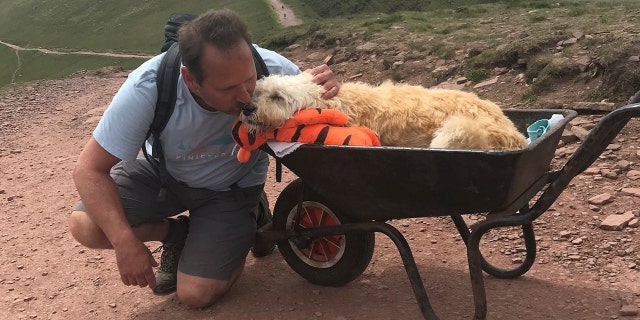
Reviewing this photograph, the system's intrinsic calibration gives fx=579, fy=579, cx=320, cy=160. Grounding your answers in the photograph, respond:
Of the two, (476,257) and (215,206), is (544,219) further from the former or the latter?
(215,206)

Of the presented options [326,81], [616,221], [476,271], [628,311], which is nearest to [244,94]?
[326,81]

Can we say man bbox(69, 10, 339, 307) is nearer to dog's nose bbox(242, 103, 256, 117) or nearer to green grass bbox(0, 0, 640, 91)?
dog's nose bbox(242, 103, 256, 117)

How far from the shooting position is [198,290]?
3525 millimetres

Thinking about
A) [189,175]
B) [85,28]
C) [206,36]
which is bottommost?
[85,28]

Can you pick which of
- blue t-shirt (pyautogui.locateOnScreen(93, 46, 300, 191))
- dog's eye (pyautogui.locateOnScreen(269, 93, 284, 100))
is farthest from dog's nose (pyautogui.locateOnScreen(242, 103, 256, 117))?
blue t-shirt (pyautogui.locateOnScreen(93, 46, 300, 191))

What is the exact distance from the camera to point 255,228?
383 centimetres

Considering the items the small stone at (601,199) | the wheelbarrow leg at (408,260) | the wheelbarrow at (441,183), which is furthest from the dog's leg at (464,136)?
the small stone at (601,199)

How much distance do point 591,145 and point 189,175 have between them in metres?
2.27

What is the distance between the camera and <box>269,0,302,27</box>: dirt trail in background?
26.9 metres

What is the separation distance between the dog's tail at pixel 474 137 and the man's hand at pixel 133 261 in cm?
170

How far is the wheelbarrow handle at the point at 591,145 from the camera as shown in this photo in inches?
91.0

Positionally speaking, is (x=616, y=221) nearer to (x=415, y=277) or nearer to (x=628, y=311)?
(x=628, y=311)

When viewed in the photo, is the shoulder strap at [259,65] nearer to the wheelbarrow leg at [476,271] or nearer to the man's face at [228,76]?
the man's face at [228,76]

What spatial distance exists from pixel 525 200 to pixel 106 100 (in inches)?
430
